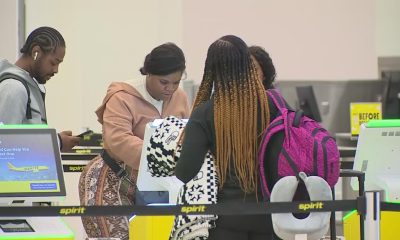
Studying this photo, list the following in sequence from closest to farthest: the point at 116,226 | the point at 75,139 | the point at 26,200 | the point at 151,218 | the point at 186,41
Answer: the point at 26,200
the point at 151,218
the point at 116,226
the point at 75,139
the point at 186,41

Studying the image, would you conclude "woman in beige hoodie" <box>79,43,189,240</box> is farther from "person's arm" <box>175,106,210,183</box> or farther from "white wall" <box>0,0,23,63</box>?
"white wall" <box>0,0,23,63</box>

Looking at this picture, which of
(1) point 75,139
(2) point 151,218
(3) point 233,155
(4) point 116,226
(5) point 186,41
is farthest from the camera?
(5) point 186,41

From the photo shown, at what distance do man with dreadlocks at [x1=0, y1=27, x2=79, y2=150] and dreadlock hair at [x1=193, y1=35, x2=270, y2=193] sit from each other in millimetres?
1189

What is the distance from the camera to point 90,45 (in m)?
7.31

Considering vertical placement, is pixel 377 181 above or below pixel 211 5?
below

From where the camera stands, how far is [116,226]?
382 cm

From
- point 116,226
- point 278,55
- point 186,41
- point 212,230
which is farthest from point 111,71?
point 212,230

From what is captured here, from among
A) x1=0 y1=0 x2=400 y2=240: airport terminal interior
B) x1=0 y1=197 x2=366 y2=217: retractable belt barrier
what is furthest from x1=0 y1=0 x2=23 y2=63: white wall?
x1=0 y1=197 x2=366 y2=217: retractable belt barrier

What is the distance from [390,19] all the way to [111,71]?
4864 mm

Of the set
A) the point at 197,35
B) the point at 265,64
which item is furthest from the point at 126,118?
the point at 197,35

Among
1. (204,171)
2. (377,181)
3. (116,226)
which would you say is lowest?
(116,226)

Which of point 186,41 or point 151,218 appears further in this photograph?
point 186,41

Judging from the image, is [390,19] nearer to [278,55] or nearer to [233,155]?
[278,55]

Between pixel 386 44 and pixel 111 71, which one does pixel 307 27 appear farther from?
pixel 111 71
